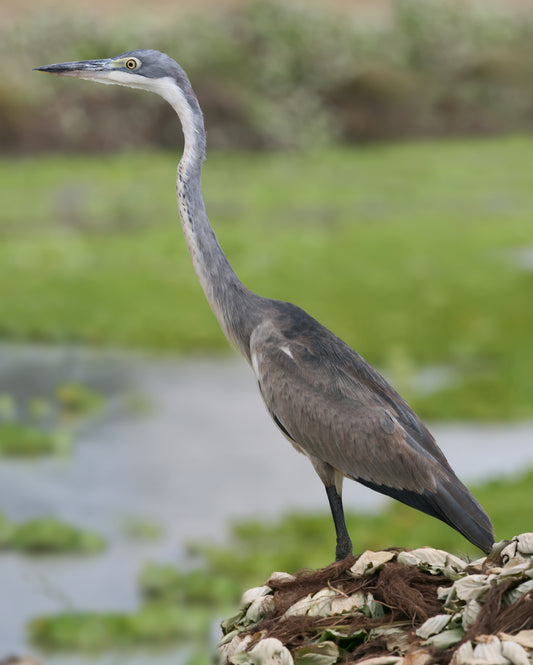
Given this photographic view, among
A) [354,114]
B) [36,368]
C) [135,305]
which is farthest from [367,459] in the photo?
[354,114]

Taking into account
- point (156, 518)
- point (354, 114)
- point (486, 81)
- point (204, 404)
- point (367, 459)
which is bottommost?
point (367, 459)

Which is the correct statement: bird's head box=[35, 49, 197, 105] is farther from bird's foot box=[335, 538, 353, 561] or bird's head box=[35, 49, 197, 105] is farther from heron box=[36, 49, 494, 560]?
bird's foot box=[335, 538, 353, 561]

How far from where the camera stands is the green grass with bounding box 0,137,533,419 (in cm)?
986

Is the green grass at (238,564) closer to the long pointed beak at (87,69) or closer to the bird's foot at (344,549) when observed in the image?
the bird's foot at (344,549)

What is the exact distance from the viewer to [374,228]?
14836 mm

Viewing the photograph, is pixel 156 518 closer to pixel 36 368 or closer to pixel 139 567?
pixel 139 567

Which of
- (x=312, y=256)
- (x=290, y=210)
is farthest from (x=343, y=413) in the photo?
(x=290, y=210)

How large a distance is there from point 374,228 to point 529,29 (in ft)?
60.1

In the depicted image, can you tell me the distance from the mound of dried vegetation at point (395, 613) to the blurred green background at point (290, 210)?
6.63ft

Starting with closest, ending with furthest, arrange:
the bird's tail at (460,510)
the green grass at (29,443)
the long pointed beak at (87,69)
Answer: the bird's tail at (460,510)
the long pointed beak at (87,69)
the green grass at (29,443)

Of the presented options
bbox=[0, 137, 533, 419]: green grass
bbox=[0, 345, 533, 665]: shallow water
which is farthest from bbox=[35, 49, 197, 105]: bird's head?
bbox=[0, 137, 533, 419]: green grass

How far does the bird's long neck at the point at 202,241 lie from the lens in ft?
11.1

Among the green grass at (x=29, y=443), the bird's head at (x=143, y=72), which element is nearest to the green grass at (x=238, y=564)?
the green grass at (x=29, y=443)

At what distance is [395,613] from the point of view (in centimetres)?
290
